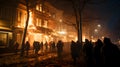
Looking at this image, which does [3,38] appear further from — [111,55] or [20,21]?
[111,55]

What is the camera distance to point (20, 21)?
3222 cm

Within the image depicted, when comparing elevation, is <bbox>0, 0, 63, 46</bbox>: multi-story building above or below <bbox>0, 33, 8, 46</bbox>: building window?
above

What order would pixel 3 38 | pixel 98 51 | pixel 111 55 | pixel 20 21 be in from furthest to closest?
1. pixel 20 21
2. pixel 3 38
3. pixel 98 51
4. pixel 111 55

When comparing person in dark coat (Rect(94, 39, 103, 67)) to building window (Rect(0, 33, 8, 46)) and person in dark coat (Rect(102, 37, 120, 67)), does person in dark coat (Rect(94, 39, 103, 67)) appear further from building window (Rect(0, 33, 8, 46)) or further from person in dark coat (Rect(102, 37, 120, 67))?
A: building window (Rect(0, 33, 8, 46))

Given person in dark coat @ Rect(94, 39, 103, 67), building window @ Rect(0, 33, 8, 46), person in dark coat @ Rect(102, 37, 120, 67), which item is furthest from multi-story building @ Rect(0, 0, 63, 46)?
person in dark coat @ Rect(102, 37, 120, 67)

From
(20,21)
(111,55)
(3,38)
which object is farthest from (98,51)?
(20,21)

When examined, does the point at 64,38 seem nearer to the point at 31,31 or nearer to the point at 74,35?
the point at 74,35

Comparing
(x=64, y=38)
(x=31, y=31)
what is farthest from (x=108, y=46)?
(x=64, y=38)

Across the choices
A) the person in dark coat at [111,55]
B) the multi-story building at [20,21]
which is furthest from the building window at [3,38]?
the person in dark coat at [111,55]

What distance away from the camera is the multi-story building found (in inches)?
1085

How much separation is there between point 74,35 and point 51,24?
78.6 ft

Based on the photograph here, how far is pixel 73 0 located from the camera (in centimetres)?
2584

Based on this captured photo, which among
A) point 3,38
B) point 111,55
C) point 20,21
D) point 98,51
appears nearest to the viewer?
point 111,55

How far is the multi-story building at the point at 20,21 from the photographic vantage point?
90.4 ft
